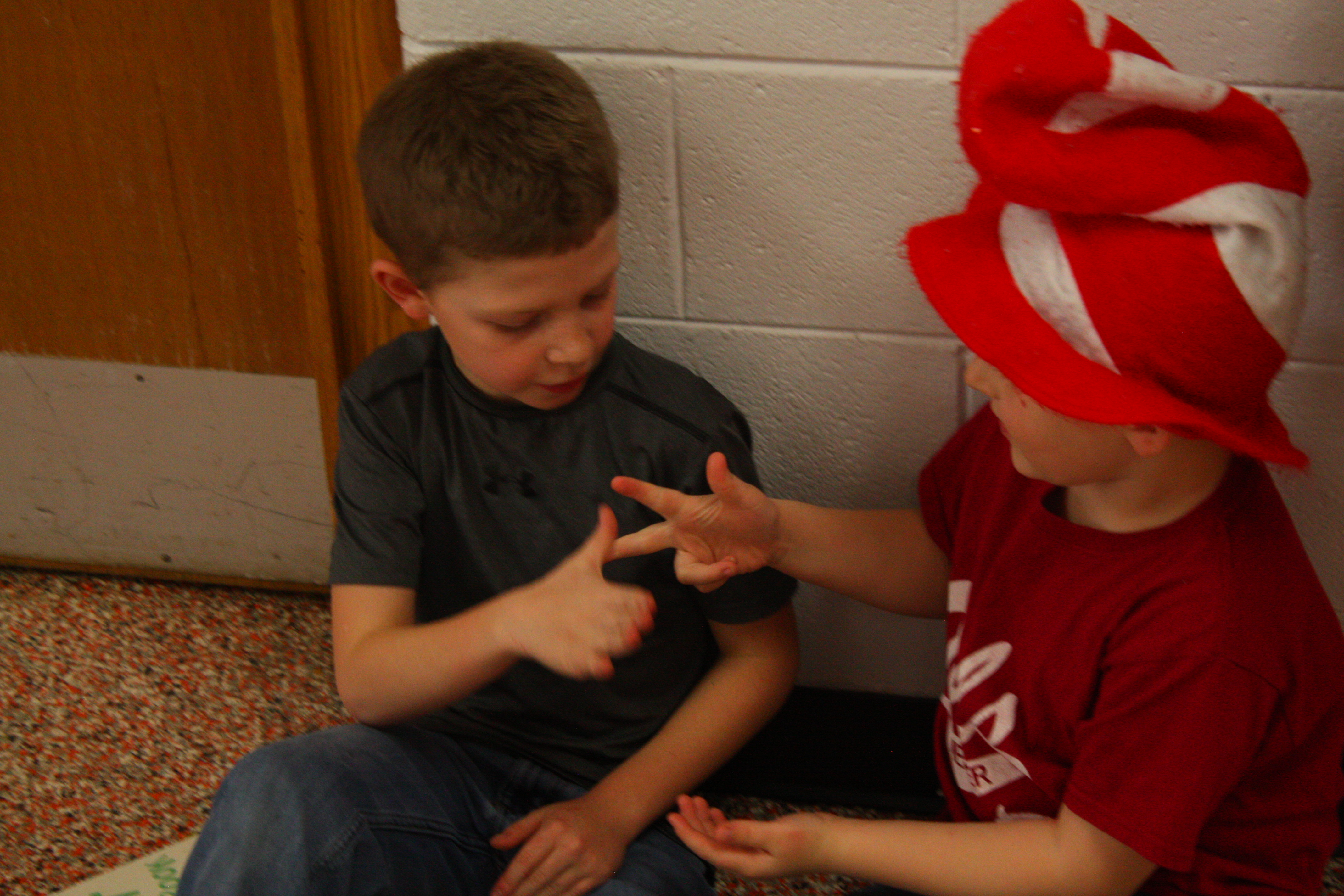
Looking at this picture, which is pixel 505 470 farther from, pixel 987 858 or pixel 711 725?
pixel 987 858

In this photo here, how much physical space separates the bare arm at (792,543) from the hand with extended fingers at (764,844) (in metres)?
0.20

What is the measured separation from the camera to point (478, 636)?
39.4 inches

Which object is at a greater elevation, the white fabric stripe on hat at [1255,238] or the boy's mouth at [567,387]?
the white fabric stripe on hat at [1255,238]

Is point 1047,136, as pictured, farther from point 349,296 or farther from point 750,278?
point 349,296

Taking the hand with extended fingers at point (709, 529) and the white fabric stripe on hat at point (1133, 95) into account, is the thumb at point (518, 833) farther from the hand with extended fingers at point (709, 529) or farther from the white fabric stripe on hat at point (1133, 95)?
the white fabric stripe on hat at point (1133, 95)

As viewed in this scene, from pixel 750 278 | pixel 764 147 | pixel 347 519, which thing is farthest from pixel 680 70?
pixel 347 519

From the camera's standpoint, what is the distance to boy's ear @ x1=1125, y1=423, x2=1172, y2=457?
32.9 inches

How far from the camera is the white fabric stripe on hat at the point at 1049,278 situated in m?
0.81

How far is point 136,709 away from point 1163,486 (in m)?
1.26

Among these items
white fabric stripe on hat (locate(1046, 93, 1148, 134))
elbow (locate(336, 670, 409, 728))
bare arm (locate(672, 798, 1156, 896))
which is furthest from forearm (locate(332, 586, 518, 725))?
white fabric stripe on hat (locate(1046, 93, 1148, 134))

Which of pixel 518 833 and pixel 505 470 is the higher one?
pixel 505 470

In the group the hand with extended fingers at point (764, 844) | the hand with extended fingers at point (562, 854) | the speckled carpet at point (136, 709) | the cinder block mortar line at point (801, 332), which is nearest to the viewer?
the hand with extended fingers at point (764, 844)

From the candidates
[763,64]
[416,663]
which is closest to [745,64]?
[763,64]

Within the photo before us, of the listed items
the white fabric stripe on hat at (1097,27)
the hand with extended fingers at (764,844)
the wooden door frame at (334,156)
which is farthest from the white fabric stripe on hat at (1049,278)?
the wooden door frame at (334,156)
